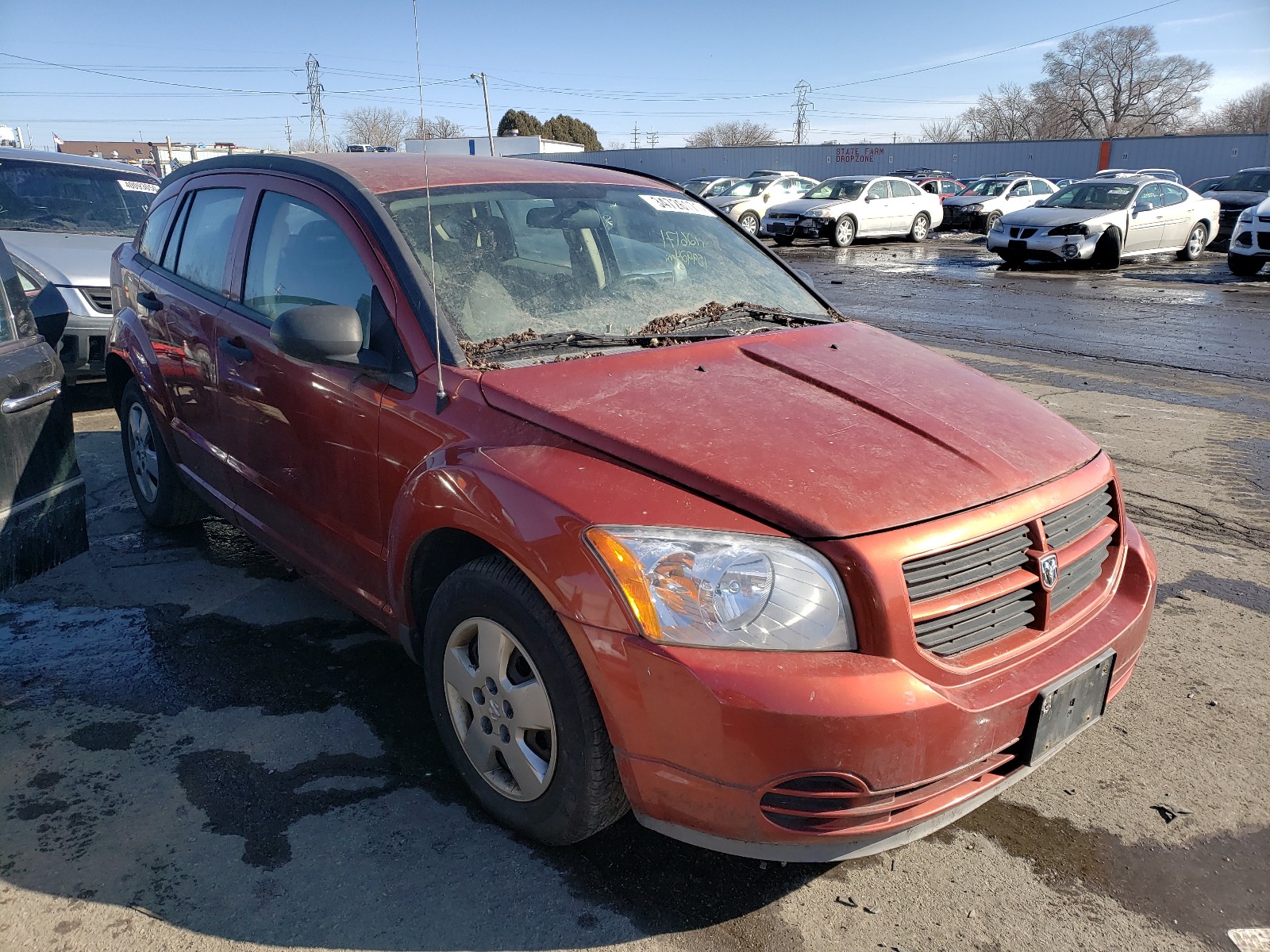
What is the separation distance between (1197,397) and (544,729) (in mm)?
7065

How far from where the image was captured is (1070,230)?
17.2 metres

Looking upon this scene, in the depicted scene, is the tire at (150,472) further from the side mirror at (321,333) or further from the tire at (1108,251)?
the tire at (1108,251)

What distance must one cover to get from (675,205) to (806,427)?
1652 millimetres

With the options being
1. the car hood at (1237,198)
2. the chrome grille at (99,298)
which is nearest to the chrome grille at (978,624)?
the chrome grille at (99,298)

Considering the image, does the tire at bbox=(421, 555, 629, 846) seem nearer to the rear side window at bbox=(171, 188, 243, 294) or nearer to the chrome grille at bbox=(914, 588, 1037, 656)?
the chrome grille at bbox=(914, 588, 1037, 656)

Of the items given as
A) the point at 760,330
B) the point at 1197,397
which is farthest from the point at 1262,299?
the point at 760,330

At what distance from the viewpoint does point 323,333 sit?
8.69 feet

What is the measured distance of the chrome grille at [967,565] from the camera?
204 cm

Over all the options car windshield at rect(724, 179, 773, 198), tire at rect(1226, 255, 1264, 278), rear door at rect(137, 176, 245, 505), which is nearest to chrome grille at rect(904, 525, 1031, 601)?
rear door at rect(137, 176, 245, 505)

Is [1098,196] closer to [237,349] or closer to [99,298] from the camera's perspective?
[99,298]

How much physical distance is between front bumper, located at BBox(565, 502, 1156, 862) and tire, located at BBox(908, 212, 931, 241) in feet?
82.3

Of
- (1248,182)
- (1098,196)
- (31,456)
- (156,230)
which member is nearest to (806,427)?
(31,456)

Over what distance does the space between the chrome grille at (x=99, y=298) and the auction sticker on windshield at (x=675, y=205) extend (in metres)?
5.28

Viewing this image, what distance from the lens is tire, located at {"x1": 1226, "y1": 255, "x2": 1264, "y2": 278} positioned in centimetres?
1556
